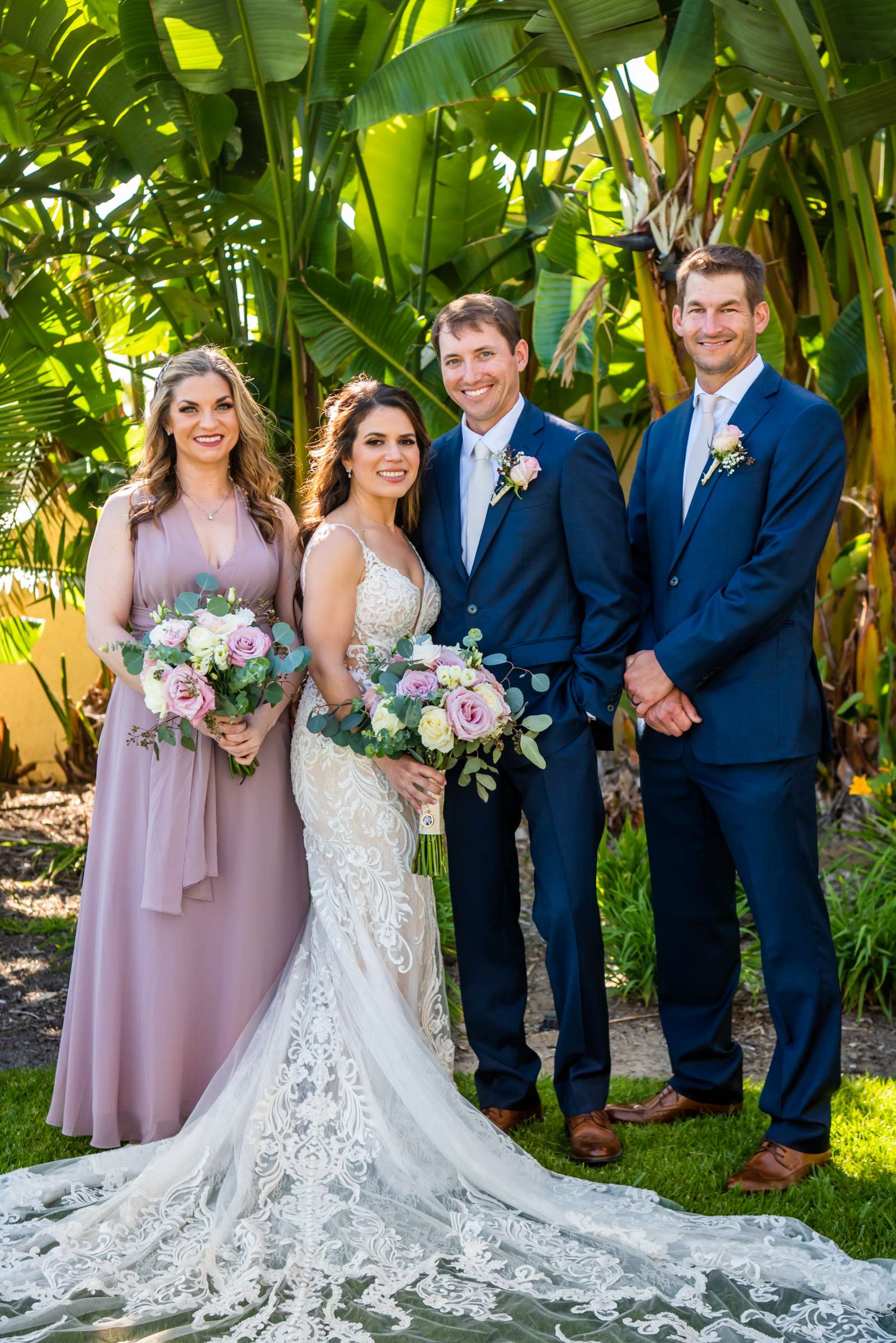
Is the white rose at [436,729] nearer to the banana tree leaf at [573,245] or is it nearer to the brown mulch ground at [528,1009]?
the brown mulch ground at [528,1009]

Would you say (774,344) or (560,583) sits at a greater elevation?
(774,344)

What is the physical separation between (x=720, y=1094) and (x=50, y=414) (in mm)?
4185

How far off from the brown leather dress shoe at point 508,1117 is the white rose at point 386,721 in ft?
4.29

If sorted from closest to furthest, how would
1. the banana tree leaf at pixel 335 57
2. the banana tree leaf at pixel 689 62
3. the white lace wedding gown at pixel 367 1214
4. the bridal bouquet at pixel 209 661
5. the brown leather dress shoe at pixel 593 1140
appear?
the white lace wedding gown at pixel 367 1214 < the bridal bouquet at pixel 209 661 < the brown leather dress shoe at pixel 593 1140 < the banana tree leaf at pixel 689 62 < the banana tree leaf at pixel 335 57

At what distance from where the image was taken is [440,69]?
15.6ft

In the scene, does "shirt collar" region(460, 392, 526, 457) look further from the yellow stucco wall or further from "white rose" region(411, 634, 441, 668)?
the yellow stucco wall

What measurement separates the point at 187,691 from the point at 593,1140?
5.43ft

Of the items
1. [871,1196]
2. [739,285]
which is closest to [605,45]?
[739,285]

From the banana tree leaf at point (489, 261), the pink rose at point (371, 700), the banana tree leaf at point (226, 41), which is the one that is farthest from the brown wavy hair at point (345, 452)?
the banana tree leaf at point (489, 261)

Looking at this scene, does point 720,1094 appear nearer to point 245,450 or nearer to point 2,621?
point 245,450

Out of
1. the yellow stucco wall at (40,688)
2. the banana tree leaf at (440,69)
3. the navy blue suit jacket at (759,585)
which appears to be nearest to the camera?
the navy blue suit jacket at (759,585)

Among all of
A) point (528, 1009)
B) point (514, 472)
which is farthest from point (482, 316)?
point (528, 1009)

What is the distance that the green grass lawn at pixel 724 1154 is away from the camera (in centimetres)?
308

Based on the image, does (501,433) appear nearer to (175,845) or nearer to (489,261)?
(175,845)
